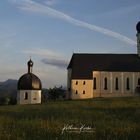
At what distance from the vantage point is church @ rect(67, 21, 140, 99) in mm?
76312

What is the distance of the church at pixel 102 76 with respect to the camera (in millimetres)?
76312

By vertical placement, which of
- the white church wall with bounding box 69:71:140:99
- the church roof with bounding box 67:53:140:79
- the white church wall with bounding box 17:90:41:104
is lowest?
the white church wall with bounding box 17:90:41:104

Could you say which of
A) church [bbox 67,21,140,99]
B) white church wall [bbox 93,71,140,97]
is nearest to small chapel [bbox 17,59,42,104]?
church [bbox 67,21,140,99]

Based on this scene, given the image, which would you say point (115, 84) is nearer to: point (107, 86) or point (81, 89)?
point (107, 86)

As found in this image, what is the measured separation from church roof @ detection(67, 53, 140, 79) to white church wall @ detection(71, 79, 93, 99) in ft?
3.89

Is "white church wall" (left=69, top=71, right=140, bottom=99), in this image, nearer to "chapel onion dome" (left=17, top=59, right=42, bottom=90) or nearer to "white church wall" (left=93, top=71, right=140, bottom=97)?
"white church wall" (left=93, top=71, right=140, bottom=97)

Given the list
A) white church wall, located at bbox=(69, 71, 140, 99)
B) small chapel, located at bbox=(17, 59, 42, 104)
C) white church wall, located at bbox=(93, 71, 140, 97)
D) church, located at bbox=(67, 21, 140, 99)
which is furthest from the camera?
white church wall, located at bbox=(93, 71, 140, 97)

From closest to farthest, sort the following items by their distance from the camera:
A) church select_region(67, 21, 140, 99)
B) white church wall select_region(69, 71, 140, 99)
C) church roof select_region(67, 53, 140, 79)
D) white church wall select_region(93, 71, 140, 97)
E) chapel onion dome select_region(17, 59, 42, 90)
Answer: white church wall select_region(69, 71, 140, 99) < church select_region(67, 21, 140, 99) < white church wall select_region(93, 71, 140, 97) < chapel onion dome select_region(17, 59, 42, 90) < church roof select_region(67, 53, 140, 79)

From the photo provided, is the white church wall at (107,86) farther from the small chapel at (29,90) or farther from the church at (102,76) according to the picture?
the small chapel at (29,90)

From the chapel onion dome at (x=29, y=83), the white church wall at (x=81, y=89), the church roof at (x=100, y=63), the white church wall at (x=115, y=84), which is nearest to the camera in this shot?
the white church wall at (x=81, y=89)

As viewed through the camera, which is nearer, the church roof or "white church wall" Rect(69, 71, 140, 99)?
"white church wall" Rect(69, 71, 140, 99)

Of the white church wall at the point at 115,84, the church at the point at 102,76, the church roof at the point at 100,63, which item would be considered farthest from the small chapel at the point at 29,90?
the white church wall at the point at 115,84

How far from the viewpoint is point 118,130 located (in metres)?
14.1

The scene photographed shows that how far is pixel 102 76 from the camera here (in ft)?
257
